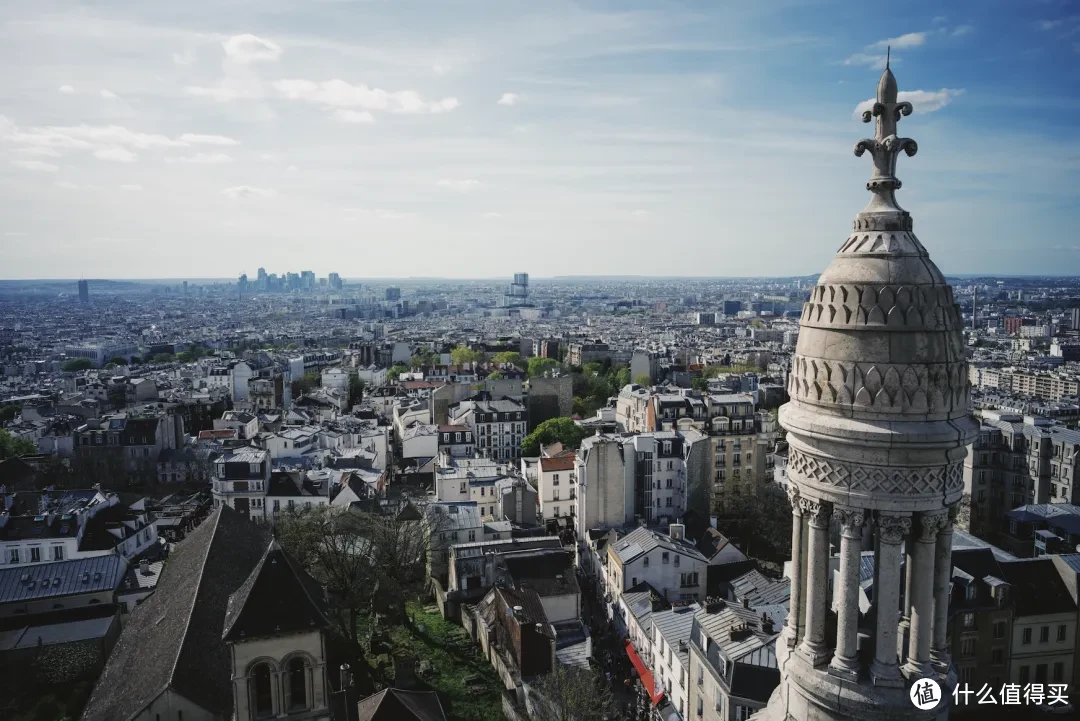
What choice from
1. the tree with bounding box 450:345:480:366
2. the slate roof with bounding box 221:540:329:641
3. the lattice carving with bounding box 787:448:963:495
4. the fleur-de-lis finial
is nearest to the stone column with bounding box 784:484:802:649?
the lattice carving with bounding box 787:448:963:495

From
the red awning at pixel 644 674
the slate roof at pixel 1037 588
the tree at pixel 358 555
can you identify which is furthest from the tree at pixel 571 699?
the slate roof at pixel 1037 588

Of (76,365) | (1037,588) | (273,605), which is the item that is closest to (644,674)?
(1037,588)

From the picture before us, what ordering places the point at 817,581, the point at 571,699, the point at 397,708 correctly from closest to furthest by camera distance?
the point at 817,581, the point at 397,708, the point at 571,699

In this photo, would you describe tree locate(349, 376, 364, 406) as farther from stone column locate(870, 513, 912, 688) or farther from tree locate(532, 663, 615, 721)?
stone column locate(870, 513, 912, 688)

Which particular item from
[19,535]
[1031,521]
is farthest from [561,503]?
[19,535]

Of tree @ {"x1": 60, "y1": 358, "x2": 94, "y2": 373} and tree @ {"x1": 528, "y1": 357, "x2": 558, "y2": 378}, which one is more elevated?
tree @ {"x1": 528, "y1": 357, "x2": 558, "y2": 378}

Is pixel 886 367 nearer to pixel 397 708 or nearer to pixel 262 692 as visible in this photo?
pixel 262 692

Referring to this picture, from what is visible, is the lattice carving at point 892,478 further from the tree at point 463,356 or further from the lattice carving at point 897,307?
the tree at point 463,356
